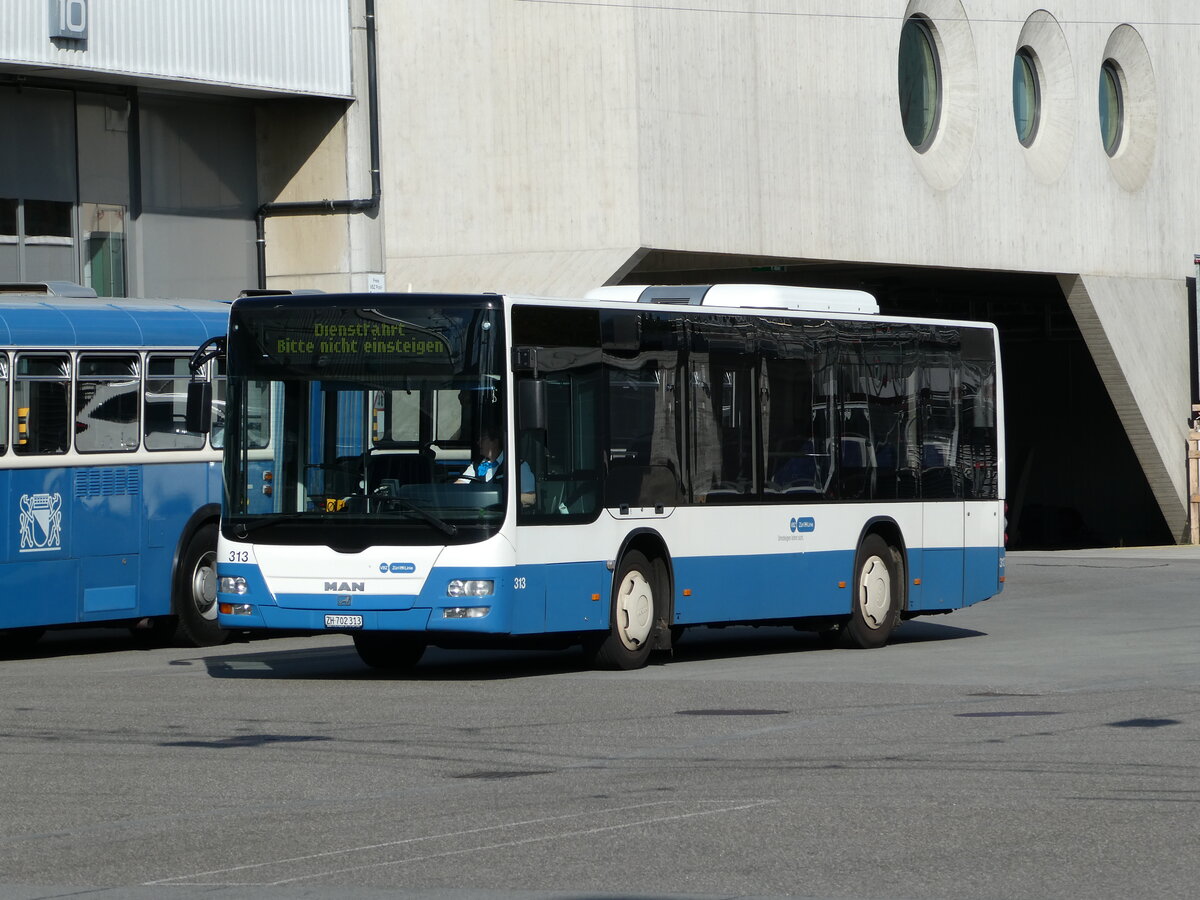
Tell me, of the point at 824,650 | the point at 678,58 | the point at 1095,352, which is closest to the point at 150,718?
the point at 824,650

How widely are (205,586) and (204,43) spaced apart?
33.9 ft

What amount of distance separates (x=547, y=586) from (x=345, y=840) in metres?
6.33

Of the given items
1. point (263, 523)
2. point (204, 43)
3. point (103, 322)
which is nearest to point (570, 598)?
point (263, 523)

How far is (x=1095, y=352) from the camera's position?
38.1 metres

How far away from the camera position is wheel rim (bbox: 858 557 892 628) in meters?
17.6

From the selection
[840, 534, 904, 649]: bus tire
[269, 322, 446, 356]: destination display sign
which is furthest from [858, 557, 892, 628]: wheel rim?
[269, 322, 446, 356]: destination display sign

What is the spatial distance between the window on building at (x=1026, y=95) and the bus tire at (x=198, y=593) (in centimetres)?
2190

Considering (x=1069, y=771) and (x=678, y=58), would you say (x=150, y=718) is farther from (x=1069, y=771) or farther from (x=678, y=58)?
(x=678, y=58)

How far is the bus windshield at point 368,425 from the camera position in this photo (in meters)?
14.3

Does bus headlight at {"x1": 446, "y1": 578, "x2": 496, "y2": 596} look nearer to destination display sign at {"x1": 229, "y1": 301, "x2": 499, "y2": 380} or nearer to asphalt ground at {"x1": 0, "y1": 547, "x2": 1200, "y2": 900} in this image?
asphalt ground at {"x1": 0, "y1": 547, "x2": 1200, "y2": 900}

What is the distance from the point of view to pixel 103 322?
1756cm

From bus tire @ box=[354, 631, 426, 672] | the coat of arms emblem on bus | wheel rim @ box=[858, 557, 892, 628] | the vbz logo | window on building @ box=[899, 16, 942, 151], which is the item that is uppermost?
window on building @ box=[899, 16, 942, 151]

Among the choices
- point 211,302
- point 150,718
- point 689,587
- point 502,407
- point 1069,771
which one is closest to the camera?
point 1069,771

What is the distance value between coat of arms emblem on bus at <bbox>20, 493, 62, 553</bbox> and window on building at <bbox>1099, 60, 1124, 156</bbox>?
26446mm
